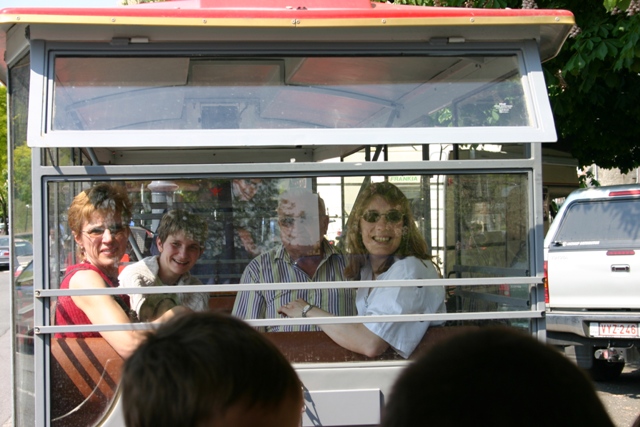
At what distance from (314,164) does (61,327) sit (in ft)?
3.98

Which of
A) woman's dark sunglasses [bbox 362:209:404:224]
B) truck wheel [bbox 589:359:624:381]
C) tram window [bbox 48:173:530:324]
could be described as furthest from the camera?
truck wheel [bbox 589:359:624:381]

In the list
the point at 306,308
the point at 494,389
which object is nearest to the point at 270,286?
the point at 306,308

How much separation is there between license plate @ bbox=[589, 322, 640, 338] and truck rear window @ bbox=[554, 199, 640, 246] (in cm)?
81

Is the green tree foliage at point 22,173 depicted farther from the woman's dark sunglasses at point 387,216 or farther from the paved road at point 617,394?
the paved road at point 617,394

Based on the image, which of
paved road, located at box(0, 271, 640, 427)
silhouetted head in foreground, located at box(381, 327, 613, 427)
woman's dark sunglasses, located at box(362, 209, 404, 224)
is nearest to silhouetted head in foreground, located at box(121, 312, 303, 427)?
silhouetted head in foreground, located at box(381, 327, 613, 427)

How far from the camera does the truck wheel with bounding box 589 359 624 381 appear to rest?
8.67 m

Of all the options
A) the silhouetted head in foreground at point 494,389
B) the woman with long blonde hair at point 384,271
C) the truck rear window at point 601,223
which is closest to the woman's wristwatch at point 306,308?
the woman with long blonde hair at point 384,271

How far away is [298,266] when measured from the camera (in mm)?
3537

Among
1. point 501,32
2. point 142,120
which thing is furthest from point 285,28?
point 501,32

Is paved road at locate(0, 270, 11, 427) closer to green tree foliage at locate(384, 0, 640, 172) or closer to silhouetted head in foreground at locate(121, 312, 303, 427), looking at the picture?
green tree foliage at locate(384, 0, 640, 172)

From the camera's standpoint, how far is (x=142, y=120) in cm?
328

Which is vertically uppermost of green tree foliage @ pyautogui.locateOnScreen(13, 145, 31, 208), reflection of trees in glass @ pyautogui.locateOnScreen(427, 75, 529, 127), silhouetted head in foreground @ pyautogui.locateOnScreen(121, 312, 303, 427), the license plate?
reflection of trees in glass @ pyautogui.locateOnScreen(427, 75, 529, 127)

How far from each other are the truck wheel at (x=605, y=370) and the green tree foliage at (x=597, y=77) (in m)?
2.98

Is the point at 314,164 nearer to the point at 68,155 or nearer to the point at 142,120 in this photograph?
the point at 142,120
